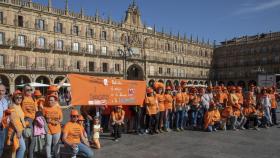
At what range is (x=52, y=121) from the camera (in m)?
7.06

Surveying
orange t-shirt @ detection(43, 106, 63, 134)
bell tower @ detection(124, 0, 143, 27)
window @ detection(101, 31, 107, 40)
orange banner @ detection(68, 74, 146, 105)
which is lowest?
orange t-shirt @ detection(43, 106, 63, 134)

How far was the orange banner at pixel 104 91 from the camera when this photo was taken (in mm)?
9461

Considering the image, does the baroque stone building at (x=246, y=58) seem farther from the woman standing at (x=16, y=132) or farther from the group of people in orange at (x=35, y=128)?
the woman standing at (x=16, y=132)

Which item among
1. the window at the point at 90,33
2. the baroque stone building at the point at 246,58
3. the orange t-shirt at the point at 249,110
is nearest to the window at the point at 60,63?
the window at the point at 90,33

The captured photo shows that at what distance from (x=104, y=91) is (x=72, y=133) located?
11.5ft

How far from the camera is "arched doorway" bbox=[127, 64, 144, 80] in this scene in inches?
2072

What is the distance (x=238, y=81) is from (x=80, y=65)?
125ft

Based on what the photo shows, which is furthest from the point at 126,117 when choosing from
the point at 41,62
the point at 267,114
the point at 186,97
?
the point at 41,62

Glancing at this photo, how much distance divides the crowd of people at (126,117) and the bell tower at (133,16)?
40.7 m

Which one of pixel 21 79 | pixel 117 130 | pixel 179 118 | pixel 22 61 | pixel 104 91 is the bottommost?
pixel 117 130

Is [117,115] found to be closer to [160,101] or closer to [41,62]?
[160,101]

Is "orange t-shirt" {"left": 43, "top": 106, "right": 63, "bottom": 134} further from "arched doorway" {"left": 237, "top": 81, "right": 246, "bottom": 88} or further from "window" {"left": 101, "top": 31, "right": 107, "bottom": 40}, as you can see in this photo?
"arched doorway" {"left": 237, "top": 81, "right": 246, "bottom": 88}

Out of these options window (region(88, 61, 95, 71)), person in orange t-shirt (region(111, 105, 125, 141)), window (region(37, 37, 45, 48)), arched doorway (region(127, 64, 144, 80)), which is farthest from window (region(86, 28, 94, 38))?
person in orange t-shirt (region(111, 105, 125, 141))

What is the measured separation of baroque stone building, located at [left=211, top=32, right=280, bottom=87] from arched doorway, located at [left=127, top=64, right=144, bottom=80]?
24.0m
